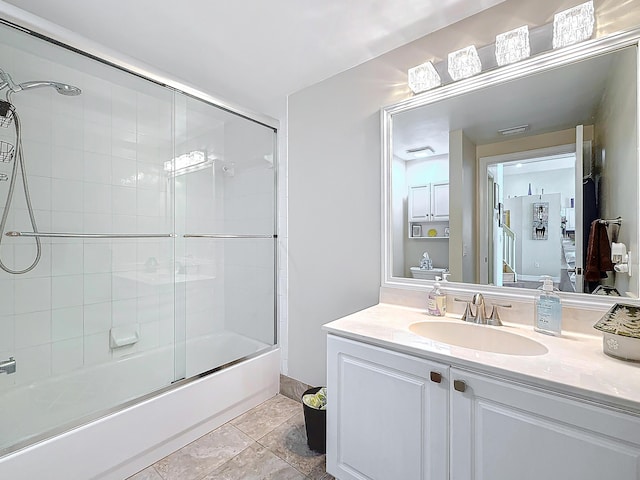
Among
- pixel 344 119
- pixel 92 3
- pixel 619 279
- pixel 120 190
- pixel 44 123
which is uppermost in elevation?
pixel 92 3

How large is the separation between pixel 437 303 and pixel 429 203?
54 cm

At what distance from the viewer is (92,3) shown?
138cm

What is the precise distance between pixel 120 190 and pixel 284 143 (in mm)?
1179

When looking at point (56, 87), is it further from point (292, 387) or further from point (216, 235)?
point (292, 387)

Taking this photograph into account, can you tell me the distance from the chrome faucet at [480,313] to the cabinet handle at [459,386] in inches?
18.4

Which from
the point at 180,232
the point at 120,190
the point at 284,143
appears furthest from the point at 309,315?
the point at 120,190

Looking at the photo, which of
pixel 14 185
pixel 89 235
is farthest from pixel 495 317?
pixel 14 185

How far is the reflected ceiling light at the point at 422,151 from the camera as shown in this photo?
1.66m

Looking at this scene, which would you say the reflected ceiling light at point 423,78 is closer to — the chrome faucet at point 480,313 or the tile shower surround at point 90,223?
the chrome faucet at point 480,313

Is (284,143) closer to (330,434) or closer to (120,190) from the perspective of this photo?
(120,190)

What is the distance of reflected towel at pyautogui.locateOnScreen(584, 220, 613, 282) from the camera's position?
1.21 meters

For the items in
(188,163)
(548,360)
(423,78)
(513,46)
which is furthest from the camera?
(188,163)

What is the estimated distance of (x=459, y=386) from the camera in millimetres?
1008

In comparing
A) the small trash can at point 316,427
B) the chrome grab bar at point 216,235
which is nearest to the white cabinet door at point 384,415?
the small trash can at point 316,427
